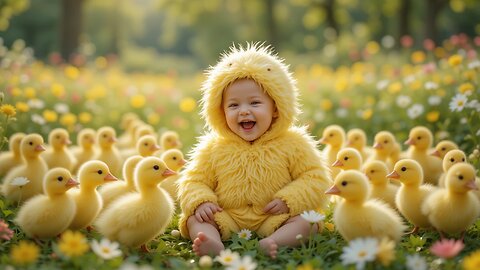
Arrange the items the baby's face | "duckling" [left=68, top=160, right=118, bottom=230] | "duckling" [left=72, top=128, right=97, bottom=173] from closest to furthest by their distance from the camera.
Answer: "duckling" [left=68, top=160, right=118, bottom=230] < the baby's face < "duckling" [left=72, top=128, right=97, bottom=173]

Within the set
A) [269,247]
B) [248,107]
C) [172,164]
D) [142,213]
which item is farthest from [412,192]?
[172,164]

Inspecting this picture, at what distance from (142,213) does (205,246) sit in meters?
0.44

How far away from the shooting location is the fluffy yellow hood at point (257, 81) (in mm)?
3572

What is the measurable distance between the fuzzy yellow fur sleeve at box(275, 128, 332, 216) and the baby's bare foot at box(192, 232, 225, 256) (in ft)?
1.93

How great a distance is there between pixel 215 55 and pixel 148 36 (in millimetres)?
22866

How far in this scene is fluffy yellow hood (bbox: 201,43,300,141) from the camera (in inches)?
141

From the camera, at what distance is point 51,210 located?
301 cm

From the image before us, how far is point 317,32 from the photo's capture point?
1242 inches

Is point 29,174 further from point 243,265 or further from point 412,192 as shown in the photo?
point 412,192

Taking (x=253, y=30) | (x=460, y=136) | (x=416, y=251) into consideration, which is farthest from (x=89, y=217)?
(x=253, y=30)

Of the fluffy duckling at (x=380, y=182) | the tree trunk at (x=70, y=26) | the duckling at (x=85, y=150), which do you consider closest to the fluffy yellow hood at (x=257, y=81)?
the fluffy duckling at (x=380, y=182)

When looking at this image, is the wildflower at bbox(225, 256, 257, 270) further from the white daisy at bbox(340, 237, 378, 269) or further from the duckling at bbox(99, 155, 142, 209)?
the duckling at bbox(99, 155, 142, 209)

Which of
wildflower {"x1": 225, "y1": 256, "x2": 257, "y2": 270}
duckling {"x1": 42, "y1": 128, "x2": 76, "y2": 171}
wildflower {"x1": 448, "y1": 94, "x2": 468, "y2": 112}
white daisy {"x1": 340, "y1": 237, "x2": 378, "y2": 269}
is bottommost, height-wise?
white daisy {"x1": 340, "y1": 237, "x2": 378, "y2": 269}

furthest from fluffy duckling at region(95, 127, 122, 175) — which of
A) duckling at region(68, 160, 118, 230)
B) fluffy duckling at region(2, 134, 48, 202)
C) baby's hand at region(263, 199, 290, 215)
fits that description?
baby's hand at region(263, 199, 290, 215)
